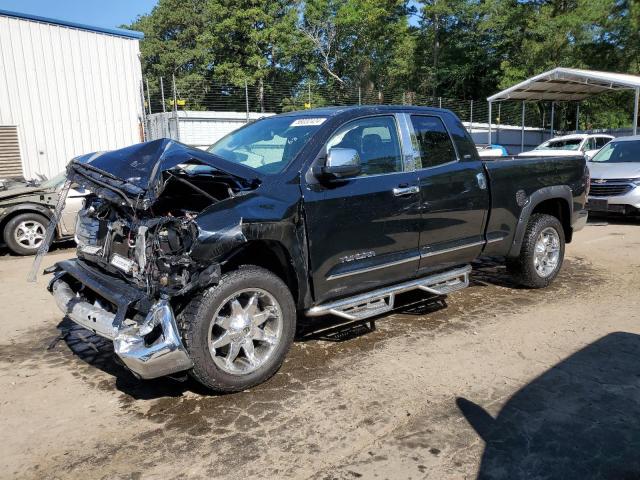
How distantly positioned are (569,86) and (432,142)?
854 inches

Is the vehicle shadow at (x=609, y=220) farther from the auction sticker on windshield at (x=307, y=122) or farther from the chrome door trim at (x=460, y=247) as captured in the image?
the auction sticker on windshield at (x=307, y=122)

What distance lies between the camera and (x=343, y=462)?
9.71 ft

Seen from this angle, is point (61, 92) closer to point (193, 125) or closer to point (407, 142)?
point (193, 125)

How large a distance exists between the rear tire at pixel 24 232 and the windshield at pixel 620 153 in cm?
1154

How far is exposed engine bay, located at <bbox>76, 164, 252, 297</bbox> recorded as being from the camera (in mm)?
3416

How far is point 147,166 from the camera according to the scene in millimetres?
3627

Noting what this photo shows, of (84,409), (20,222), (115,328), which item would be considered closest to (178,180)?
(115,328)

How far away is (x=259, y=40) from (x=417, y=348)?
1503 inches

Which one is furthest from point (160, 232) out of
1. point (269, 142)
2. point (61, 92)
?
point (61, 92)

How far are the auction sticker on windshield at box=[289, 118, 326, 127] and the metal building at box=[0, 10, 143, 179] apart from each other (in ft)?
39.5

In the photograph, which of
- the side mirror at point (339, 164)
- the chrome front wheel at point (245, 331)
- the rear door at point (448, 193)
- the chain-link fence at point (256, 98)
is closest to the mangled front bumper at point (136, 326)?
the chrome front wheel at point (245, 331)

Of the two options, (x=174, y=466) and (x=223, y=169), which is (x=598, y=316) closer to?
(x=223, y=169)

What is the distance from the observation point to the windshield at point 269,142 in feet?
14.0

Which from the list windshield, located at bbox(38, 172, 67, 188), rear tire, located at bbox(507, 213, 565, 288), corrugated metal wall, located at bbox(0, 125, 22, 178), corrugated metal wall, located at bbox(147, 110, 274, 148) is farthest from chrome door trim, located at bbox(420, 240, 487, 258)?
corrugated metal wall, located at bbox(147, 110, 274, 148)
